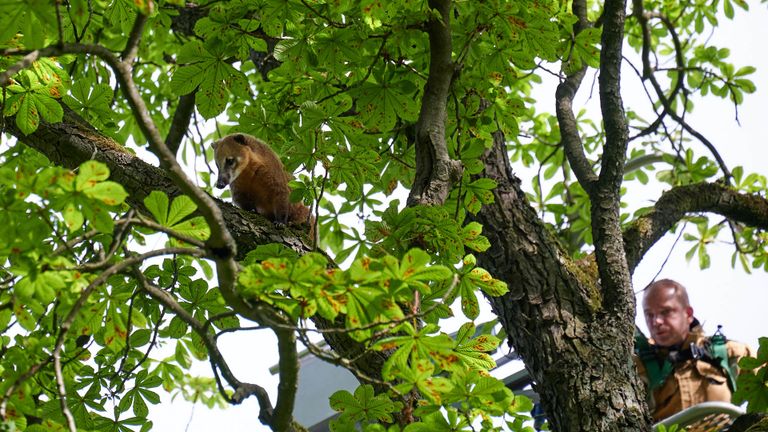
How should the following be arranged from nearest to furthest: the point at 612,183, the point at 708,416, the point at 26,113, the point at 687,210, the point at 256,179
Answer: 1. the point at 26,113
2. the point at 612,183
3. the point at 708,416
4. the point at 687,210
5. the point at 256,179

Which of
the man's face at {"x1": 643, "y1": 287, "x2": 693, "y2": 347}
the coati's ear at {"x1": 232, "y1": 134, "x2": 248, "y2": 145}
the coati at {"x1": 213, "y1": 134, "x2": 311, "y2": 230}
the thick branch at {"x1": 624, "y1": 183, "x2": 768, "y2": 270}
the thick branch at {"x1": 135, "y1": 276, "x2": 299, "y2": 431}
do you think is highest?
the coati's ear at {"x1": 232, "y1": 134, "x2": 248, "y2": 145}

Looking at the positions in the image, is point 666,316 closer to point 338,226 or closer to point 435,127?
point 338,226

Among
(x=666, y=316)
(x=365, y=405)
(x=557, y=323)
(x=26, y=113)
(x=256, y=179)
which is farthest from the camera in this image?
(x=666, y=316)

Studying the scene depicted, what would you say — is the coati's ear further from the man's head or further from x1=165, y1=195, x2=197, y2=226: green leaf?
the man's head

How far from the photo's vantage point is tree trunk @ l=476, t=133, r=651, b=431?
357 cm

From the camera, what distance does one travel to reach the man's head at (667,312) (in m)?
5.52

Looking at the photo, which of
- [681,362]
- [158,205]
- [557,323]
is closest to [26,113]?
[158,205]

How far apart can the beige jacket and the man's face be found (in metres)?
0.20

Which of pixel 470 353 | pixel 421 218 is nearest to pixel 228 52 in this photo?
pixel 421 218

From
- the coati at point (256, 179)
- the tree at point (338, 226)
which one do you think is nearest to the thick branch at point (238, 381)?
the tree at point (338, 226)

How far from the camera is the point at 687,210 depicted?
4855 mm

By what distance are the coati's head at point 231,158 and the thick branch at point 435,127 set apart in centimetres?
196

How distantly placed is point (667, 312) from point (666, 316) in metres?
0.04

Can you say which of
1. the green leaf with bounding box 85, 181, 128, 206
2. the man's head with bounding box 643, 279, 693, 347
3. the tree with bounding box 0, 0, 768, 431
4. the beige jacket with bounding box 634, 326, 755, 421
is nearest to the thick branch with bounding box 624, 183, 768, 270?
the tree with bounding box 0, 0, 768, 431
